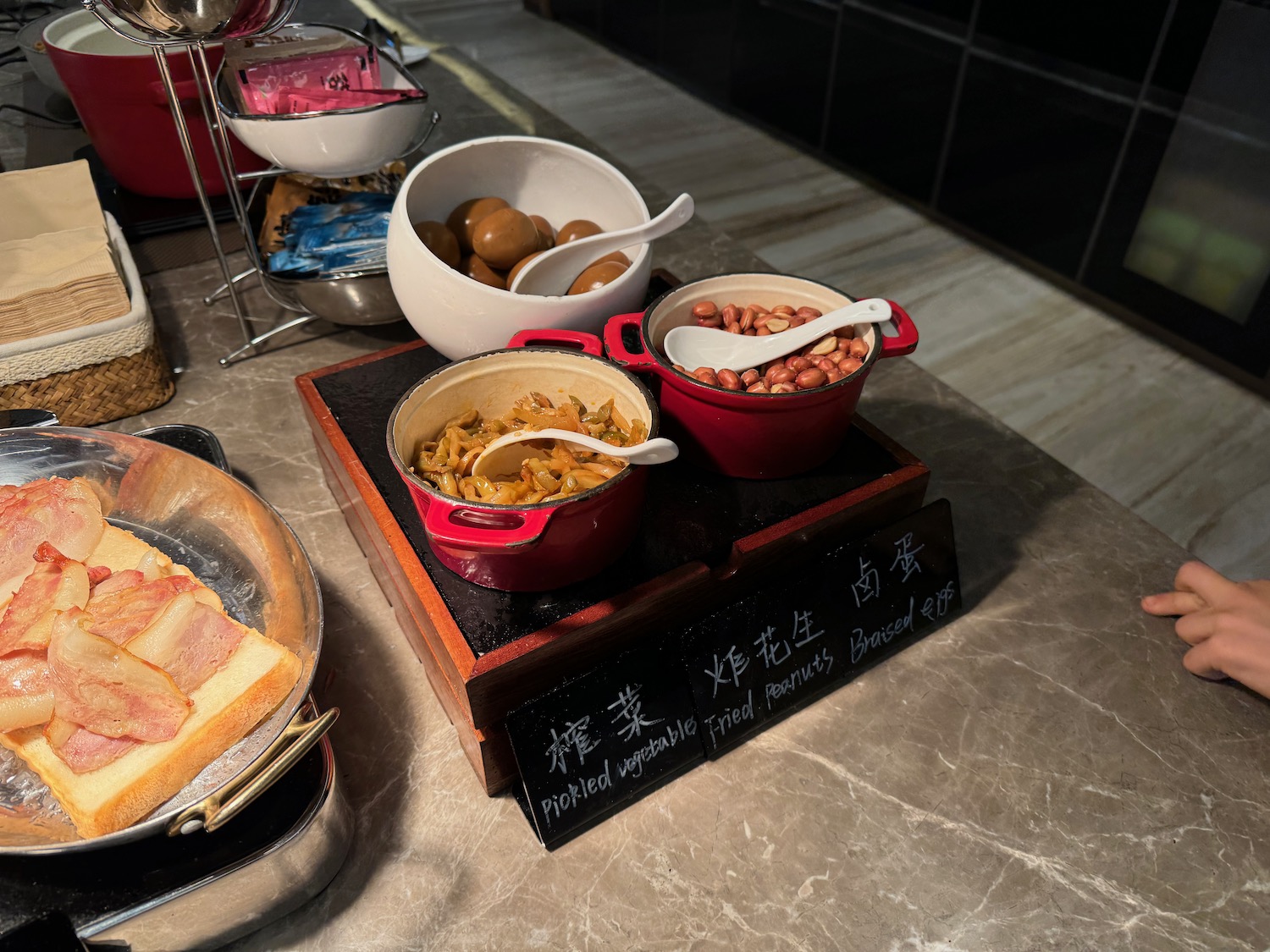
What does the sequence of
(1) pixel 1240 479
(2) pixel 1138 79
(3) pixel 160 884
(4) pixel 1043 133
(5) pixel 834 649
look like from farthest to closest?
(4) pixel 1043 133 < (2) pixel 1138 79 < (1) pixel 1240 479 < (5) pixel 834 649 < (3) pixel 160 884

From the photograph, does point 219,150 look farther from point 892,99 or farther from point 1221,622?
point 892,99

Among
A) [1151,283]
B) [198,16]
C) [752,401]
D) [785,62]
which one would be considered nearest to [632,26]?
[785,62]

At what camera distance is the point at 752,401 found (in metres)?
0.83

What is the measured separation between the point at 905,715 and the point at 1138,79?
81.3 inches

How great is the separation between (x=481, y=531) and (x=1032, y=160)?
2438mm

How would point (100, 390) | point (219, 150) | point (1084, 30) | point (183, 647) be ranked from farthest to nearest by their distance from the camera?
point (1084, 30)
point (219, 150)
point (100, 390)
point (183, 647)

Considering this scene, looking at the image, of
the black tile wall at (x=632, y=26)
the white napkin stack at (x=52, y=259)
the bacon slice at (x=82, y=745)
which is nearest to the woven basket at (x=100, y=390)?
the white napkin stack at (x=52, y=259)

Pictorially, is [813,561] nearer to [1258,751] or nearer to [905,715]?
[905,715]

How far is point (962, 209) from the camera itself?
9.27 feet

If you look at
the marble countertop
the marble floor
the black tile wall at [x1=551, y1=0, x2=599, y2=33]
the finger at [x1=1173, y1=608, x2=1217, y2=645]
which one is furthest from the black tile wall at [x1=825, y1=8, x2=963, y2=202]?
the finger at [x1=1173, y1=608, x2=1217, y2=645]

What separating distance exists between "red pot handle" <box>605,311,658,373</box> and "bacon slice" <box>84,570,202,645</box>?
45 cm

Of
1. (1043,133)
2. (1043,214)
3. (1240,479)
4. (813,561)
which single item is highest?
(813,561)

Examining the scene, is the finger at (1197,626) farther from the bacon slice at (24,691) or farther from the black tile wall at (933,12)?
the black tile wall at (933,12)

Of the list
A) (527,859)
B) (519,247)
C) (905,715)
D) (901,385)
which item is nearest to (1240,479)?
(901,385)
